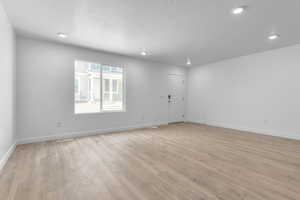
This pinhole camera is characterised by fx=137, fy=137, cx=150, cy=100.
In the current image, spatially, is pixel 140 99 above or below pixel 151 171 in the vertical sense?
above

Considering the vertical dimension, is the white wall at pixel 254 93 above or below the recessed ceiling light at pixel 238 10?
below

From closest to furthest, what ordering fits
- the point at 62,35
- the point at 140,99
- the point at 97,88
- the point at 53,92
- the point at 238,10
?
the point at 238,10 < the point at 62,35 < the point at 53,92 < the point at 97,88 < the point at 140,99

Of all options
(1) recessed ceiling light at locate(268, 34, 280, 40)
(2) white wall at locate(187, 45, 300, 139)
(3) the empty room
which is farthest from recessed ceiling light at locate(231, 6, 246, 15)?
(2) white wall at locate(187, 45, 300, 139)

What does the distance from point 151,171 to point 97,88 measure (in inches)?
135

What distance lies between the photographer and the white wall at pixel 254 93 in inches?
162

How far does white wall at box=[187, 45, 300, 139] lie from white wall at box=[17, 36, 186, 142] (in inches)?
135

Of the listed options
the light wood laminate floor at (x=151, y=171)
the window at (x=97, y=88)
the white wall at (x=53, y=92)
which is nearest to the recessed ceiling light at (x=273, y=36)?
the light wood laminate floor at (x=151, y=171)

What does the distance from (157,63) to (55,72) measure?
12.4ft

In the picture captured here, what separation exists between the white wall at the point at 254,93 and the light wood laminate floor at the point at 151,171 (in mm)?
1077

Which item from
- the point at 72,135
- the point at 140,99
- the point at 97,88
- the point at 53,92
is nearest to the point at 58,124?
the point at 72,135

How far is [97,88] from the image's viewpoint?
4.68 meters

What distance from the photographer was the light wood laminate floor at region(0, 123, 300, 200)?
170cm

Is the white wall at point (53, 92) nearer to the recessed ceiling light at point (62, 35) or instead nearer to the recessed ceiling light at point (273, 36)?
the recessed ceiling light at point (62, 35)

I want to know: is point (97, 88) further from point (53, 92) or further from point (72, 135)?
point (72, 135)
